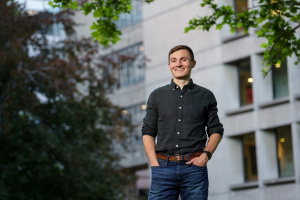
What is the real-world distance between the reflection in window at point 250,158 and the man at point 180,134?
87.9 ft

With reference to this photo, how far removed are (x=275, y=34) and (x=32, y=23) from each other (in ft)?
48.0

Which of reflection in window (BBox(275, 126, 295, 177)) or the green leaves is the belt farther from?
reflection in window (BBox(275, 126, 295, 177))

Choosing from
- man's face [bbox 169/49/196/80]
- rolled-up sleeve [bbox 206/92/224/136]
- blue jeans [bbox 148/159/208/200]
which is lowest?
blue jeans [bbox 148/159/208/200]

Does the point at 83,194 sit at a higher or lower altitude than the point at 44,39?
lower

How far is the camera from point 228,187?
35.8 metres

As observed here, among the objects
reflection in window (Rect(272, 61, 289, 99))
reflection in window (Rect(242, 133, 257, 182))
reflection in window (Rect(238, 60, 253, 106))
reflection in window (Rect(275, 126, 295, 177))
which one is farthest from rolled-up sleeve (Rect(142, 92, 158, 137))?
reflection in window (Rect(238, 60, 253, 106))

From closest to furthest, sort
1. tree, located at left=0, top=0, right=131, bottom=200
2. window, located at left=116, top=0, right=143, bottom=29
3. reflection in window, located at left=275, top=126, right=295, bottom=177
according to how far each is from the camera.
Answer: tree, located at left=0, top=0, right=131, bottom=200, reflection in window, located at left=275, top=126, right=295, bottom=177, window, located at left=116, top=0, right=143, bottom=29

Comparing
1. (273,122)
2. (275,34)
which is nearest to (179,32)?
(273,122)

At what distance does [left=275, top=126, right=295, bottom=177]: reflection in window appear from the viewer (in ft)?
108

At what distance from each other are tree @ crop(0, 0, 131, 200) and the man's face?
17273mm

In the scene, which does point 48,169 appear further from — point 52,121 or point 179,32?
point 179,32

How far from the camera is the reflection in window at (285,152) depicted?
108ft

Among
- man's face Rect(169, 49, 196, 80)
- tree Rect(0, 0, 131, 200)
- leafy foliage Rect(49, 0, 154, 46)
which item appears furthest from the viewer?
tree Rect(0, 0, 131, 200)

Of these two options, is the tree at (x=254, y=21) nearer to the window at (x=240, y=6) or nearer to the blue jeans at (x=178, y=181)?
the blue jeans at (x=178, y=181)
